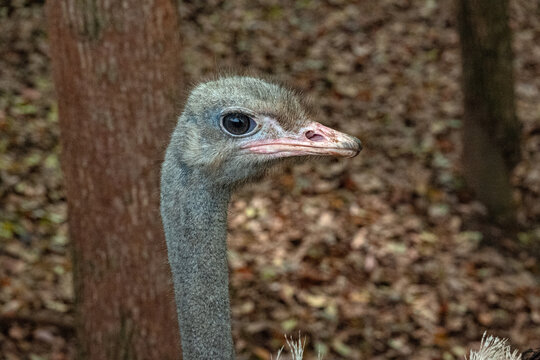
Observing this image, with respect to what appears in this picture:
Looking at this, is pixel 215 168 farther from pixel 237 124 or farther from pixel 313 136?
pixel 313 136

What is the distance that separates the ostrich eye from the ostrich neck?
18cm

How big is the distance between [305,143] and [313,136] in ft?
0.13

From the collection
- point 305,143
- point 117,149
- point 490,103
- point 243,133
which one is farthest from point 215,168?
point 490,103

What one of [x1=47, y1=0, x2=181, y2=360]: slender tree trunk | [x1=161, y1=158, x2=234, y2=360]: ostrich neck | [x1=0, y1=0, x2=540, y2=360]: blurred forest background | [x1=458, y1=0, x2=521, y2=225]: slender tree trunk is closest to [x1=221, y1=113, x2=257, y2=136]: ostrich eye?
[x1=161, y1=158, x2=234, y2=360]: ostrich neck

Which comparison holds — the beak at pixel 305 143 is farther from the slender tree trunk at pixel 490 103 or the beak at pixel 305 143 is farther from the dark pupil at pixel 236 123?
the slender tree trunk at pixel 490 103

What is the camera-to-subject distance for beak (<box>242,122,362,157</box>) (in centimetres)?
235

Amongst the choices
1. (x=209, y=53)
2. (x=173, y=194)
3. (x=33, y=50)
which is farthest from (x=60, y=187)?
(x=173, y=194)

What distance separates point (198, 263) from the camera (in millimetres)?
2328

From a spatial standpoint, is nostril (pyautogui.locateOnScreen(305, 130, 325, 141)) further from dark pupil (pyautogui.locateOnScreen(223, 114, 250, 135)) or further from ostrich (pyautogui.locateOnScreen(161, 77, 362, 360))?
dark pupil (pyautogui.locateOnScreen(223, 114, 250, 135))

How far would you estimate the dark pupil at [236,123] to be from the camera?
7.75ft

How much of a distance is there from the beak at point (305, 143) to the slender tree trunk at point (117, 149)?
97 centimetres

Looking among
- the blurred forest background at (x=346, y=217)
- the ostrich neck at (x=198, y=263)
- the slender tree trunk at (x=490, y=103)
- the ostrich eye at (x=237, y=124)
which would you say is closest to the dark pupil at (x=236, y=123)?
the ostrich eye at (x=237, y=124)

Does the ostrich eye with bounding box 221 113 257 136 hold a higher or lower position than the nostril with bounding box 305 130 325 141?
higher

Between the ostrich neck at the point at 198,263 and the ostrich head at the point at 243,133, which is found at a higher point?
the ostrich head at the point at 243,133
